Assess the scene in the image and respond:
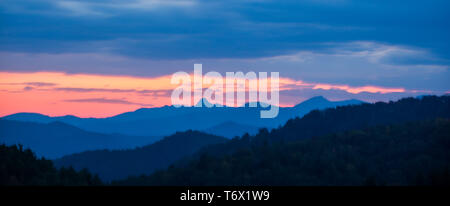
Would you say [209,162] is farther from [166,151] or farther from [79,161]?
[79,161]

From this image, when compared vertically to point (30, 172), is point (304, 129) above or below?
above

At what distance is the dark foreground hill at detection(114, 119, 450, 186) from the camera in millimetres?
36188

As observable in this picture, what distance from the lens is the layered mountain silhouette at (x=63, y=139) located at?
104 m

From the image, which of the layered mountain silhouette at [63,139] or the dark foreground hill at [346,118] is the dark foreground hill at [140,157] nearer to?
the dark foreground hill at [346,118]

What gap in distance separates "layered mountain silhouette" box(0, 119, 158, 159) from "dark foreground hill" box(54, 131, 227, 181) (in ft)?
67.8

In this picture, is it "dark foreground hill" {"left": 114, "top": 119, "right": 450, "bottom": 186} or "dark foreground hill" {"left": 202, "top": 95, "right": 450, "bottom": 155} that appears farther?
"dark foreground hill" {"left": 202, "top": 95, "right": 450, "bottom": 155}

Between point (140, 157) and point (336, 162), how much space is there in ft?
144

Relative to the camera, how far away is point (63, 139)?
365 ft

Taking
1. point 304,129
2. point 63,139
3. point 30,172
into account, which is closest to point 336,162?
point 30,172

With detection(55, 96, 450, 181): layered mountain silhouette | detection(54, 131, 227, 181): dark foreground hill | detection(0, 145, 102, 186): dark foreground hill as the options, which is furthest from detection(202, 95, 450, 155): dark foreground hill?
detection(0, 145, 102, 186): dark foreground hill

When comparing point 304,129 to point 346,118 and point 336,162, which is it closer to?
point 346,118

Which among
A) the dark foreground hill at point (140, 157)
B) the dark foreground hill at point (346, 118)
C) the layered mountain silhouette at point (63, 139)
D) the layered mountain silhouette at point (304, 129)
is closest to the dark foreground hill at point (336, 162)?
the layered mountain silhouette at point (304, 129)

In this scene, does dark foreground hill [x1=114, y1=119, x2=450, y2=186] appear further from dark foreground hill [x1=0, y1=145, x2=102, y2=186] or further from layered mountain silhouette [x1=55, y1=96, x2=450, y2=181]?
layered mountain silhouette [x1=55, y1=96, x2=450, y2=181]
